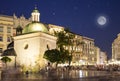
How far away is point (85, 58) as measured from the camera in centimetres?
12750

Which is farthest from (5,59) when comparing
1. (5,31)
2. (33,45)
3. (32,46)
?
(5,31)

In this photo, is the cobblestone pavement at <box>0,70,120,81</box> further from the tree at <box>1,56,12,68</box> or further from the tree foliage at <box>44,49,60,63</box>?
the tree at <box>1,56,12,68</box>

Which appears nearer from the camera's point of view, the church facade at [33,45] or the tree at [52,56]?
the tree at [52,56]

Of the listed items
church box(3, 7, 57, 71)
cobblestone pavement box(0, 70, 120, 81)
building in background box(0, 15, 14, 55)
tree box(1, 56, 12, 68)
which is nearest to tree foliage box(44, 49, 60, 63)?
church box(3, 7, 57, 71)

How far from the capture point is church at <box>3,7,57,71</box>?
54675mm

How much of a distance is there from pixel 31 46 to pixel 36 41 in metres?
1.61

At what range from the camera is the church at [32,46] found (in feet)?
179

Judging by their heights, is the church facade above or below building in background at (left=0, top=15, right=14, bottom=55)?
below

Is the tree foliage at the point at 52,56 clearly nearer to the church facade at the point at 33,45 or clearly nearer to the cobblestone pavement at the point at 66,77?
the church facade at the point at 33,45

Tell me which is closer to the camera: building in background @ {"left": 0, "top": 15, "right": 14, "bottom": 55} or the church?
the church

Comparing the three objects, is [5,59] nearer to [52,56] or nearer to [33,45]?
[33,45]

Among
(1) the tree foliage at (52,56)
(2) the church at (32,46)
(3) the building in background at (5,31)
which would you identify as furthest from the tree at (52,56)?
(3) the building in background at (5,31)

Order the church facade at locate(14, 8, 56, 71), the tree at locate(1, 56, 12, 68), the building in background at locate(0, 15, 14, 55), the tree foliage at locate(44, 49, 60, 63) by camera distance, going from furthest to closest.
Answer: the building in background at locate(0, 15, 14, 55)
the tree at locate(1, 56, 12, 68)
the church facade at locate(14, 8, 56, 71)
the tree foliage at locate(44, 49, 60, 63)

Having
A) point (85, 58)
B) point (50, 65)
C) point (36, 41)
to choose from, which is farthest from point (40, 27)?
point (85, 58)
